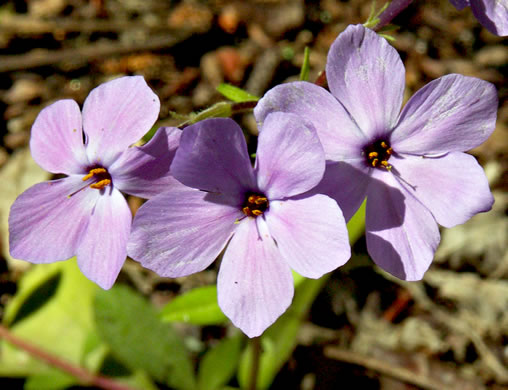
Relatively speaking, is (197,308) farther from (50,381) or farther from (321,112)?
(321,112)

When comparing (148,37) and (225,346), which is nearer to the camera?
(225,346)

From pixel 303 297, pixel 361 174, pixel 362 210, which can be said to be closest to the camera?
pixel 361 174

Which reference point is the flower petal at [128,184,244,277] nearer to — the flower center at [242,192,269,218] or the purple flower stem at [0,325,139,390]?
the flower center at [242,192,269,218]

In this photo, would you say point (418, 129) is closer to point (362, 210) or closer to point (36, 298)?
point (362, 210)

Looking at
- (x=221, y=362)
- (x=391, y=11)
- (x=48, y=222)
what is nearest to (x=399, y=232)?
(x=391, y=11)

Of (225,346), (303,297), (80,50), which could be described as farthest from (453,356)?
(80,50)

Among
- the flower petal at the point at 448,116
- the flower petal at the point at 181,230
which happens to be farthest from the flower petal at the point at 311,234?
the flower petal at the point at 448,116
